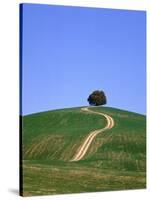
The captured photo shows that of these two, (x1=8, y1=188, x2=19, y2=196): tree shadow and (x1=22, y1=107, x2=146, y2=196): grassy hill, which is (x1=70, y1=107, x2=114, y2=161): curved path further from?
(x1=8, y1=188, x2=19, y2=196): tree shadow

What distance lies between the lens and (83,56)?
1792 cm

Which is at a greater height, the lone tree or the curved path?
the lone tree

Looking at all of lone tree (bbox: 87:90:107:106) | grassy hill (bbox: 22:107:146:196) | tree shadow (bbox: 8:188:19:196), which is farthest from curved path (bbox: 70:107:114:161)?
tree shadow (bbox: 8:188:19:196)

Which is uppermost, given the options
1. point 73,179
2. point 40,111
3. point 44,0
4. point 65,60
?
point 44,0

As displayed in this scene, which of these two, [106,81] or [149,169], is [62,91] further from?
[149,169]

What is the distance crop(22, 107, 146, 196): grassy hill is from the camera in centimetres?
1722

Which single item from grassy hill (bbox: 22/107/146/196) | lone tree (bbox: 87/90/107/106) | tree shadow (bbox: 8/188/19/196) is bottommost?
tree shadow (bbox: 8/188/19/196)

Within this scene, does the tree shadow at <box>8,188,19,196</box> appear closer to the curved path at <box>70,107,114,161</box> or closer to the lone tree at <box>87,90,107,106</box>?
the curved path at <box>70,107,114,161</box>

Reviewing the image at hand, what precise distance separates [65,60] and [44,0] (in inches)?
58.4

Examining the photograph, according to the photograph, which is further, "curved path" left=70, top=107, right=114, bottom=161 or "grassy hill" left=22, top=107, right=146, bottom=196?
"curved path" left=70, top=107, right=114, bottom=161

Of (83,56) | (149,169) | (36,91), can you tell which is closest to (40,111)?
(36,91)

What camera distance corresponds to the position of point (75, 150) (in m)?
17.8

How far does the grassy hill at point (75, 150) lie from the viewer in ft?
56.5

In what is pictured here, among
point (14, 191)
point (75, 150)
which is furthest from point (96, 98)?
point (14, 191)
